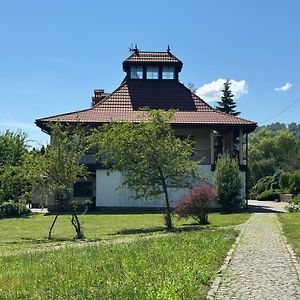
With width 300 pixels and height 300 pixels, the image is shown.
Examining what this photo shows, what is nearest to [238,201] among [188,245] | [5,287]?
[188,245]

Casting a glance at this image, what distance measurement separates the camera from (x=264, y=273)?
369 inches

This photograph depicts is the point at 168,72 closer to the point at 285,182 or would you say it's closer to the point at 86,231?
the point at 285,182

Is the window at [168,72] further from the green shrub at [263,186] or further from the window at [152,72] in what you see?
the green shrub at [263,186]

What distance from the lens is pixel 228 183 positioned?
32844 millimetres

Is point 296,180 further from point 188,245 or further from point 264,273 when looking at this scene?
point 264,273

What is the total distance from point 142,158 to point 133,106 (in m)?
18.0

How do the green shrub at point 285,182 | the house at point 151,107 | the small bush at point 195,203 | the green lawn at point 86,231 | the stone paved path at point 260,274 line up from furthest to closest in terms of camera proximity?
the green shrub at point 285,182
the house at point 151,107
the small bush at point 195,203
the green lawn at point 86,231
the stone paved path at point 260,274

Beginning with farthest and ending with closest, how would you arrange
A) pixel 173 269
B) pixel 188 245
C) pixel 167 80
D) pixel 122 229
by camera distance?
pixel 167 80 → pixel 122 229 → pixel 188 245 → pixel 173 269

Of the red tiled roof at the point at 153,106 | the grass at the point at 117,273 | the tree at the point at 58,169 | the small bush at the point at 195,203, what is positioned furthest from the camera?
the red tiled roof at the point at 153,106

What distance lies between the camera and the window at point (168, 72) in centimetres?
4403

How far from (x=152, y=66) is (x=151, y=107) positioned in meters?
5.22

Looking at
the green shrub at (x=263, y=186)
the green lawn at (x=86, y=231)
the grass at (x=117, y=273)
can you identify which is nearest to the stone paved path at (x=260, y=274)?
the grass at (x=117, y=273)

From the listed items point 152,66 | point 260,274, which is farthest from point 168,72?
point 260,274

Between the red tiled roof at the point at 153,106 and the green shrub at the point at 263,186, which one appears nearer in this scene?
the red tiled roof at the point at 153,106
